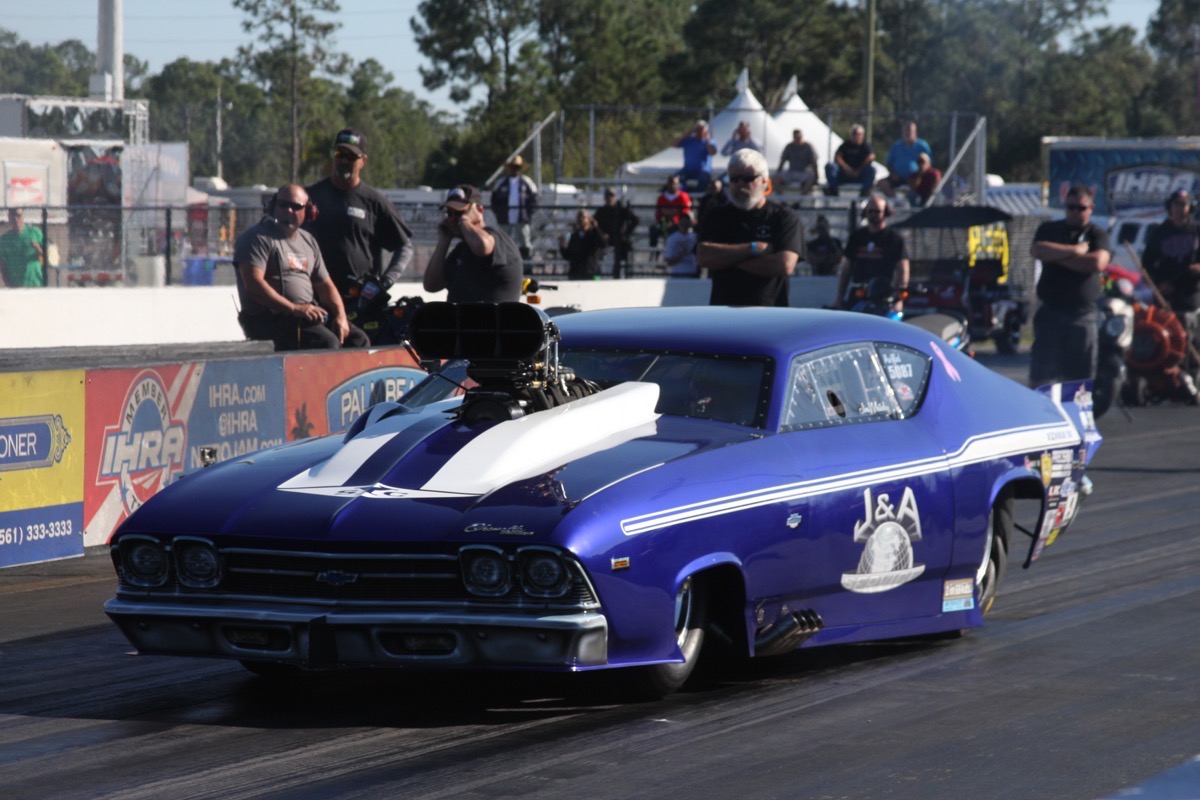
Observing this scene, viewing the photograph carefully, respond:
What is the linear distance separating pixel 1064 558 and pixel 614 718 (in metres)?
4.32

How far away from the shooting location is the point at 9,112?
39219 mm

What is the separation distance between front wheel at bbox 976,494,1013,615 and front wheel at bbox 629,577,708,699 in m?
1.86

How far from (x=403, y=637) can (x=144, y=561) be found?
0.97 meters

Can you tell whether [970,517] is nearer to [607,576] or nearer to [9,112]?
[607,576]

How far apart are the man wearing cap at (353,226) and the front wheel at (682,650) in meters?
7.09

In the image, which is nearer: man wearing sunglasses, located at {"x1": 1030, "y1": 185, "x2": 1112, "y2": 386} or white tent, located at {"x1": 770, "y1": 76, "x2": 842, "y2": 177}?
man wearing sunglasses, located at {"x1": 1030, "y1": 185, "x2": 1112, "y2": 386}

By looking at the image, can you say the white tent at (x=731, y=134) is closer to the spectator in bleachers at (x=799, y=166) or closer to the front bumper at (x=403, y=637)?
the spectator in bleachers at (x=799, y=166)

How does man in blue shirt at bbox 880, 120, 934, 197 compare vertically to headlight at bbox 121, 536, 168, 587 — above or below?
above

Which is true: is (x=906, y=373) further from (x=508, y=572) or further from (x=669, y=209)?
(x=669, y=209)

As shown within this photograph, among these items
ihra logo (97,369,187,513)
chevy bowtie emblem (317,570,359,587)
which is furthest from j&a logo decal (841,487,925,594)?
ihra logo (97,369,187,513)

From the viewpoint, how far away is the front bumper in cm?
527

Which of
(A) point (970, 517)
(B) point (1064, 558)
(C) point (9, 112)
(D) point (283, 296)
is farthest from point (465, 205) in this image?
(C) point (9, 112)

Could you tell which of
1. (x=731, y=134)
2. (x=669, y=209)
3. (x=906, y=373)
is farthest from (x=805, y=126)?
(x=906, y=373)

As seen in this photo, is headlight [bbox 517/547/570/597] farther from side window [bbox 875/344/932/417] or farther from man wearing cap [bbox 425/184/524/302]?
man wearing cap [bbox 425/184/524/302]
